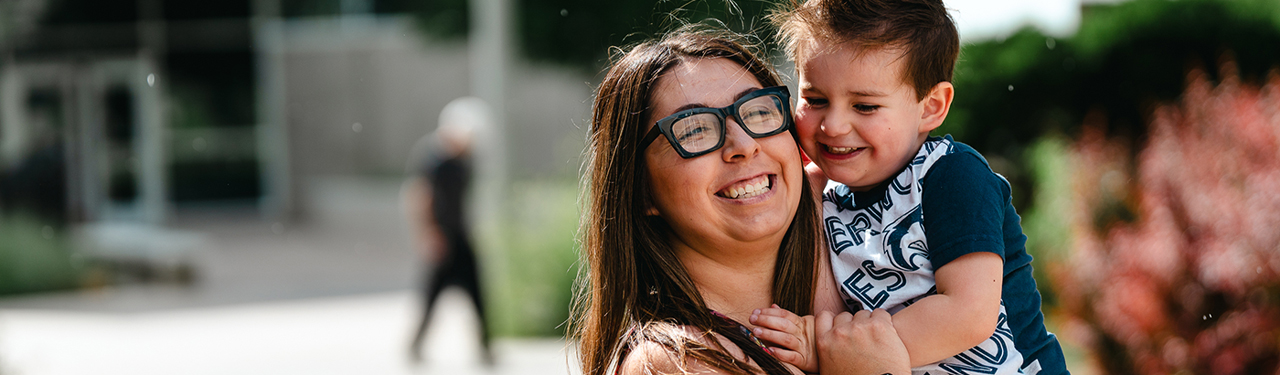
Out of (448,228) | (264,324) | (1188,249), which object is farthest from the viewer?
(264,324)

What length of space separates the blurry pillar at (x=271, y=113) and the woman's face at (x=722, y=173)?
60.3 ft

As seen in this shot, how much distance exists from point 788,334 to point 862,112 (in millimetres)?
468

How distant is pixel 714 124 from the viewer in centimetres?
184

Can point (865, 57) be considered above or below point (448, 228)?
above

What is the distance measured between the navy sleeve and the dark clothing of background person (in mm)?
5923

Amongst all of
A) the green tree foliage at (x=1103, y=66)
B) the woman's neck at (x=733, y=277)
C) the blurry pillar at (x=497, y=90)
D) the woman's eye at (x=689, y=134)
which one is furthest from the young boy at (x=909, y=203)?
the blurry pillar at (x=497, y=90)

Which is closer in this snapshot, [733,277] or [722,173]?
[722,173]

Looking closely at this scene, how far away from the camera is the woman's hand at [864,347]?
174 cm

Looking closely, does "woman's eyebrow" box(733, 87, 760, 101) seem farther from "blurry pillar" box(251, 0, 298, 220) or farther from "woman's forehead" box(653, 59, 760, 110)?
"blurry pillar" box(251, 0, 298, 220)

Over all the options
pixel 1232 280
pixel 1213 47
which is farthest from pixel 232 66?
pixel 1232 280

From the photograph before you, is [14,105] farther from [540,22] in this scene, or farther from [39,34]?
[540,22]

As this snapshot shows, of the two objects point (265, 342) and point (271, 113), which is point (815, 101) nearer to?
point (265, 342)

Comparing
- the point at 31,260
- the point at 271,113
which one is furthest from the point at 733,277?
the point at 271,113

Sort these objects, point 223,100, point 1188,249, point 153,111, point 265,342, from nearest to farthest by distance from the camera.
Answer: point 1188,249 → point 265,342 → point 153,111 → point 223,100
